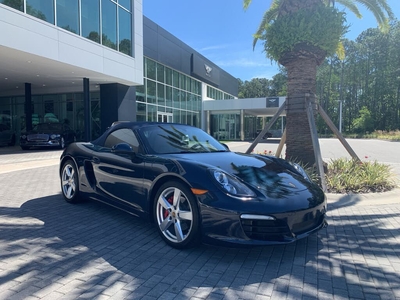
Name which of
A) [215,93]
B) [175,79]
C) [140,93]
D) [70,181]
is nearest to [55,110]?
[140,93]

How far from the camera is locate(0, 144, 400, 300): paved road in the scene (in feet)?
8.32

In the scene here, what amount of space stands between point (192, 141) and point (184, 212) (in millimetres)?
1467

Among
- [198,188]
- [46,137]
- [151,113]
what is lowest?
[198,188]

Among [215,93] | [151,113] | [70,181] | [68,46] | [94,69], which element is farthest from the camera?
[215,93]

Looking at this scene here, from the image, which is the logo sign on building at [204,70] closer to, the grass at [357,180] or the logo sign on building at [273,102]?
the logo sign on building at [273,102]

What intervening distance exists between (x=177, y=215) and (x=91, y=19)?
15.9m

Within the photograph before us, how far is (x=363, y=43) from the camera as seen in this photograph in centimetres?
5553

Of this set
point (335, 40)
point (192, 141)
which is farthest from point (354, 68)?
point (192, 141)

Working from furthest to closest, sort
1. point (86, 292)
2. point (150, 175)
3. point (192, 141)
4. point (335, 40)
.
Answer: point (335, 40) < point (192, 141) < point (150, 175) < point (86, 292)

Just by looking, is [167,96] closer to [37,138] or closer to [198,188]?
[37,138]

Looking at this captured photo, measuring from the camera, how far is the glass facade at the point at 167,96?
22656mm

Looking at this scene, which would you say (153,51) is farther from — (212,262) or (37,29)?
(212,262)

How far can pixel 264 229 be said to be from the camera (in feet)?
9.68

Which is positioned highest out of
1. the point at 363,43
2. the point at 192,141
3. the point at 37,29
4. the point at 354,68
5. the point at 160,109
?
the point at 363,43
